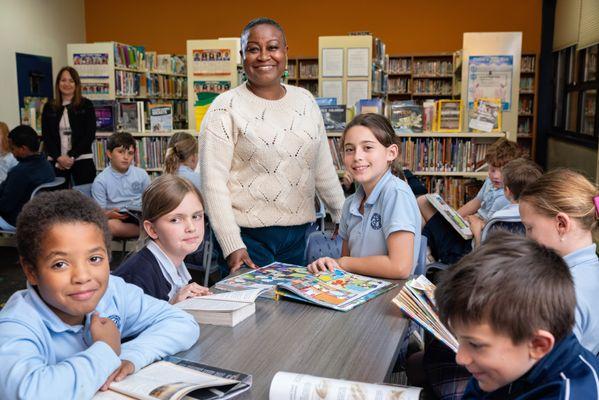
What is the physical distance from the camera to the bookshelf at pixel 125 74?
263 inches

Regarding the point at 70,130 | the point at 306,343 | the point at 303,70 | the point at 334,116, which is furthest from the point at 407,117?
the point at 303,70

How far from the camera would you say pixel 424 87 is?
1102cm

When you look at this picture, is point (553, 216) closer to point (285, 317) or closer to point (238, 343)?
point (285, 317)

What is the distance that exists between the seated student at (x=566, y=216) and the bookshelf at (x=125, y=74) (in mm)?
4904

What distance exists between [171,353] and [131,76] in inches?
272

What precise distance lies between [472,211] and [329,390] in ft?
10.3

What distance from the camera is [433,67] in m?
10.8

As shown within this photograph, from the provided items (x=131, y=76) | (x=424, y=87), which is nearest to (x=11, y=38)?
(x=131, y=76)

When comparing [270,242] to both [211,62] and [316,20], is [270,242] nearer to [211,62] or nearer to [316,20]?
[211,62]

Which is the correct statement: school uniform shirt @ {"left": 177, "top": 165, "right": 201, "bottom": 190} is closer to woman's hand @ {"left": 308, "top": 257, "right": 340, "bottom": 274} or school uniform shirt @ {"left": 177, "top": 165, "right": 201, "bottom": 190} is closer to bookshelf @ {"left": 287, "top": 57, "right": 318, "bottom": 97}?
woman's hand @ {"left": 308, "top": 257, "right": 340, "bottom": 274}

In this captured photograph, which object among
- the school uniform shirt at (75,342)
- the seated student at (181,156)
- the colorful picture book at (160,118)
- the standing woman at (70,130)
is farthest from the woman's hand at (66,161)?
the school uniform shirt at (75,342)

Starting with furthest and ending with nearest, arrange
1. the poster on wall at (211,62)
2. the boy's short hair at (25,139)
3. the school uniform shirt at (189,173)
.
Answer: the poster on wall at (211,62) → the boy's short hair at (25,139) → the school uniform shirt at (189,173)

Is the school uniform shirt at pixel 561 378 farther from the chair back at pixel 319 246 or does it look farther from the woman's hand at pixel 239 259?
the chair back at pixel 319 246

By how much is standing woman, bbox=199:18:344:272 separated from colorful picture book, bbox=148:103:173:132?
142 inches
